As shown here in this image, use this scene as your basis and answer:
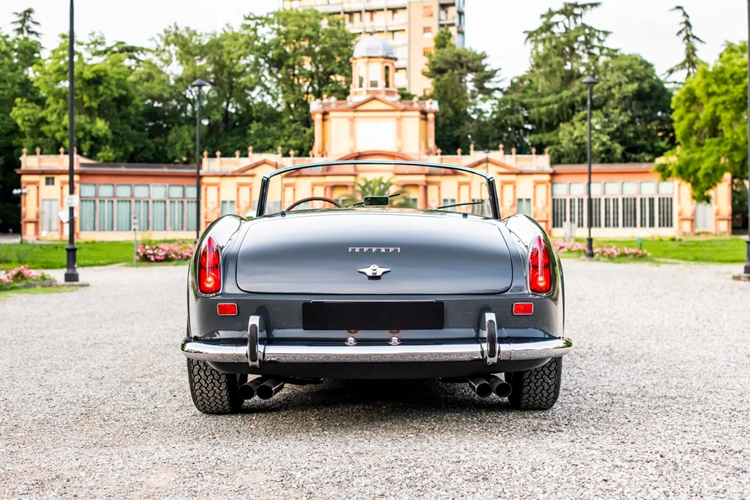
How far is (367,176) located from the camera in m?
55.5

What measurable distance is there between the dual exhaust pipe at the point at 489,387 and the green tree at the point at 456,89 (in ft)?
213

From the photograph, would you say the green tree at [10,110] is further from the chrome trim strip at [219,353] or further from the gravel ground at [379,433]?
the chrome trim strip at [219,353]

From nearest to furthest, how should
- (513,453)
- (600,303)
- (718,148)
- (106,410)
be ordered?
(513,453)
(106,410)
(600,303)
(718,148)

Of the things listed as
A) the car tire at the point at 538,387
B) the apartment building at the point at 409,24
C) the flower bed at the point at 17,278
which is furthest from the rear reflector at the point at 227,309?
the apartment building at the point at 409,24

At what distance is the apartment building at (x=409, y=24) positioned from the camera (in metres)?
99.5

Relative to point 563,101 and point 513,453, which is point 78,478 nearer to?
point 513,453

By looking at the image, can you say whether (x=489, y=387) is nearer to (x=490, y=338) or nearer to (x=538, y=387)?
(x=490, y=338)

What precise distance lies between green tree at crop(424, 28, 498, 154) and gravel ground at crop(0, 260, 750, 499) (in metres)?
61.7

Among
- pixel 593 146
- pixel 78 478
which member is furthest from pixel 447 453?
pixel 593 146

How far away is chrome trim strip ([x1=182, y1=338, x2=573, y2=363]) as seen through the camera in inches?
184

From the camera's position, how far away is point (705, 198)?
1511 inches

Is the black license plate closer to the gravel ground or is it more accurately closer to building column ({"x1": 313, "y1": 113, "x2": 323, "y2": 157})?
the gravel ground

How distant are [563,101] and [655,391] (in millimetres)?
60592

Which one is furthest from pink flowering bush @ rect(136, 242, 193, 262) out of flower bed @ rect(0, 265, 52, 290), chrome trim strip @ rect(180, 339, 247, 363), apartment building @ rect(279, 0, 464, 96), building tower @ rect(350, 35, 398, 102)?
apartment building @ rect(279, 0, 464, 96)
